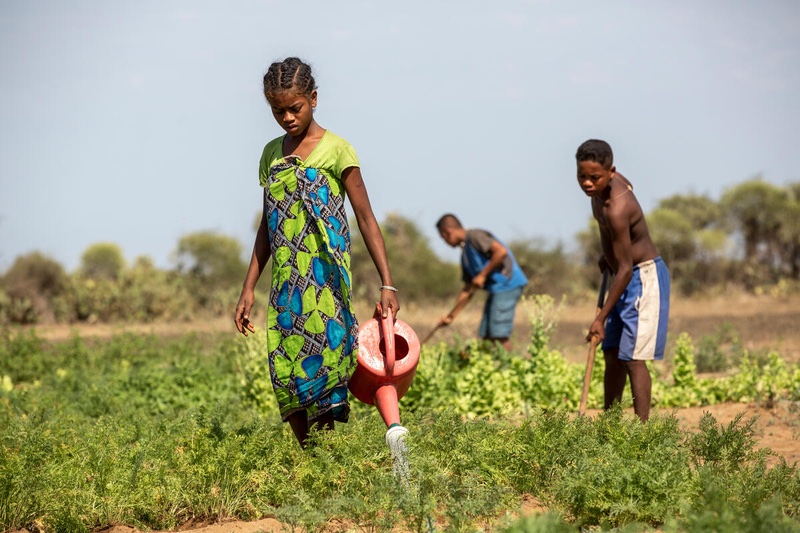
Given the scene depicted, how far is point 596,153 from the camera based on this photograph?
516 cm

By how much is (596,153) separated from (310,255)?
171 cm

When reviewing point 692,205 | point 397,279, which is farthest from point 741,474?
point 692,205

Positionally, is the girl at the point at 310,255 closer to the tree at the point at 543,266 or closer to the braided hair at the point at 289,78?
the braided hair at the point at 289,78

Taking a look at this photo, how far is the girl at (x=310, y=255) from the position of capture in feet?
14.2

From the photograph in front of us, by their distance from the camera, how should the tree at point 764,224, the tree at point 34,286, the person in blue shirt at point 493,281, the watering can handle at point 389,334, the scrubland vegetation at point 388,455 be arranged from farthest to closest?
1. the tree at point 764,224
2. the tree at point 34,286
3. the person in blue shirt at point 493,281
4. the watering can handle at point 389,334
5. the scrubland vegetation at point 388,455

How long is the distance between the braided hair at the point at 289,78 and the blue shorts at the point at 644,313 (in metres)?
2.09

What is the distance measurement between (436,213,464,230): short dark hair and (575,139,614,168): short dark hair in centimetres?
363

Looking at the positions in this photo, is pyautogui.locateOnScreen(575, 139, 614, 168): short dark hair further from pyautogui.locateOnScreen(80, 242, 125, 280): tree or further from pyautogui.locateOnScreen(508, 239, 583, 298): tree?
pyautogui.locateOnScreen(80, 242, 125, 280): tree

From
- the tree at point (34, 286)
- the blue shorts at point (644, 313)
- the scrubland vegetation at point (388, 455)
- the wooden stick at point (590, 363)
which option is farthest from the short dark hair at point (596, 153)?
the tree at point (34, 286)

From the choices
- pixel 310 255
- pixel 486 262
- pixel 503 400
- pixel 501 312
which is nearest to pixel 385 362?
pixel 310 255

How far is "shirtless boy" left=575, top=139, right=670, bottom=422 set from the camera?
5.19m

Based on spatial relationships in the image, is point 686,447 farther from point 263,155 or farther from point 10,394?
point 10,394

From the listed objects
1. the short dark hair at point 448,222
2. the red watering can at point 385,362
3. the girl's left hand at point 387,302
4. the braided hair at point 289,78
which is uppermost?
the braided hair at point 289,78

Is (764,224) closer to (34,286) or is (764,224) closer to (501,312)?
(501,312)
